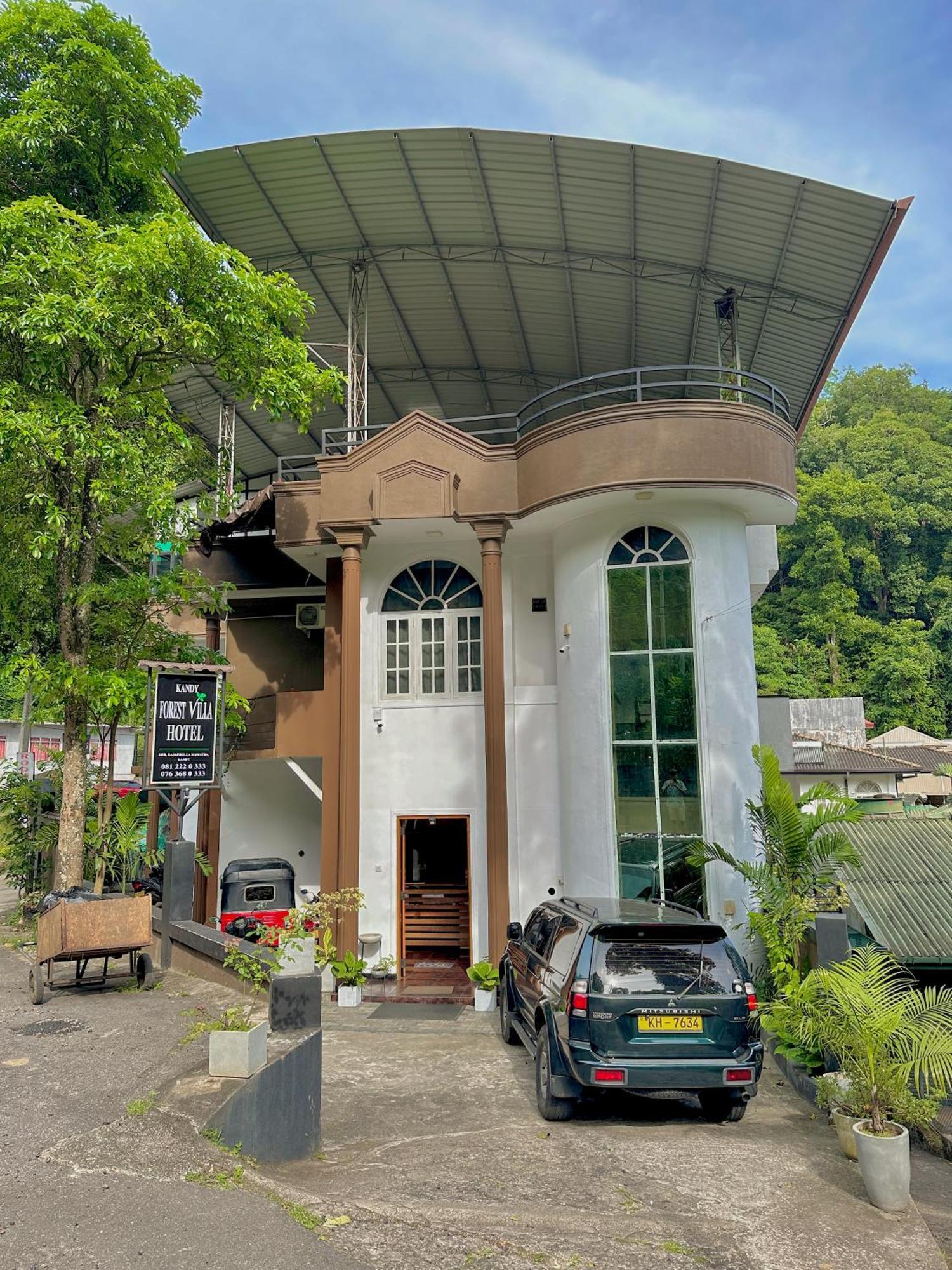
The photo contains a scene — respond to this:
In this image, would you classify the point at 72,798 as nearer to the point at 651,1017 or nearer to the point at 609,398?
the point at 651,1017

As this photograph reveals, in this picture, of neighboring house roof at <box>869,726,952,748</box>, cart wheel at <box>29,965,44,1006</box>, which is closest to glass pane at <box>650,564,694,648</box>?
cart wheel at <box>29,965,44,1006</box>

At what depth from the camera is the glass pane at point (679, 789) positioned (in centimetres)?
1139

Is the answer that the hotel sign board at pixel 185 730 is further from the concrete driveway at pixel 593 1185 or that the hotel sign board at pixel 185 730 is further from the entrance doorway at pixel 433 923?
the concrete driveway at pixel 593 1185

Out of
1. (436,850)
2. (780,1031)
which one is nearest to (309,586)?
(436,850)

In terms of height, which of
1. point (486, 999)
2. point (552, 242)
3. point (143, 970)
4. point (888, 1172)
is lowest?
point (486, 999)

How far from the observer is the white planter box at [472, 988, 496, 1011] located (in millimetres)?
11398

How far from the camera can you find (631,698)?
11977 millimetres

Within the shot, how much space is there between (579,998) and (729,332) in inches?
482

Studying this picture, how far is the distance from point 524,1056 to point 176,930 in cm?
412

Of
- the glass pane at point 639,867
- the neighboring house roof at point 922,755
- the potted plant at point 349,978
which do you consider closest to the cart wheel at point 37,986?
the potted plant at point 349,978

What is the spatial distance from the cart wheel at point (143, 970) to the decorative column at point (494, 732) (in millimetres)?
4609

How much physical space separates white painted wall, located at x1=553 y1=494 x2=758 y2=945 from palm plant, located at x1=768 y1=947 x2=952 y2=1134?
4.66 m

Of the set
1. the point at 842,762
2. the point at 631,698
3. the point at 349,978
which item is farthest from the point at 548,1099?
the point at 842,762

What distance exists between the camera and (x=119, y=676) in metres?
10.9
